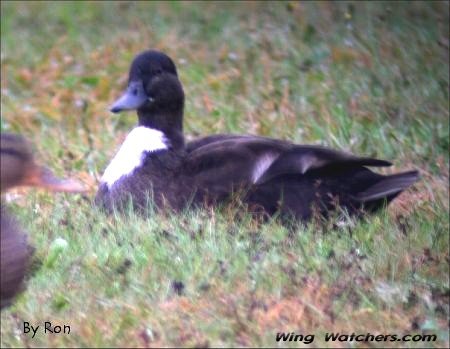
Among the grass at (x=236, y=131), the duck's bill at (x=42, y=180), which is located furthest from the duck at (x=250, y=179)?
the duck's bill at (x=42, y=180)

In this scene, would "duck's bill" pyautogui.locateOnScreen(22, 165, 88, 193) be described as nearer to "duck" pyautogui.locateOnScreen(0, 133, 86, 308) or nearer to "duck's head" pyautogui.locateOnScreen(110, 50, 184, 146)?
"duck" pyautogui.locateOnScreen(0, 133, 86, 308)

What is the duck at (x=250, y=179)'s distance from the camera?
691cm

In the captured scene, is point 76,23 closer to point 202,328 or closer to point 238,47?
point 238,47

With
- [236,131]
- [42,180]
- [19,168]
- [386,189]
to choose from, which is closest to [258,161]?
[386,189]

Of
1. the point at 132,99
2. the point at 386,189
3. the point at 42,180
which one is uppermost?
the point at 42,180

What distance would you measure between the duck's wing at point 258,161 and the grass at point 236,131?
0.27 meters

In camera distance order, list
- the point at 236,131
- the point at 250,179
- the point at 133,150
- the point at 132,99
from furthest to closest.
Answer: the point at 236,131 → the point at 132,99 → the point at 133,150 → the point at 250,179

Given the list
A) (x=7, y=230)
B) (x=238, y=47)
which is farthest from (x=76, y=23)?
(x=7, y=230)

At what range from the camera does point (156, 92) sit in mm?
7566

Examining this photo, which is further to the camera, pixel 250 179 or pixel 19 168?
pixel 250 179

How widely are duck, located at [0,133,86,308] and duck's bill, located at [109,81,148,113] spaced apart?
2.26 m

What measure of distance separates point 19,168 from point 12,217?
26 centimetres

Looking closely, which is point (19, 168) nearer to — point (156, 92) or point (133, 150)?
point (133, 150)

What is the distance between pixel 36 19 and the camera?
13297 millimetres
